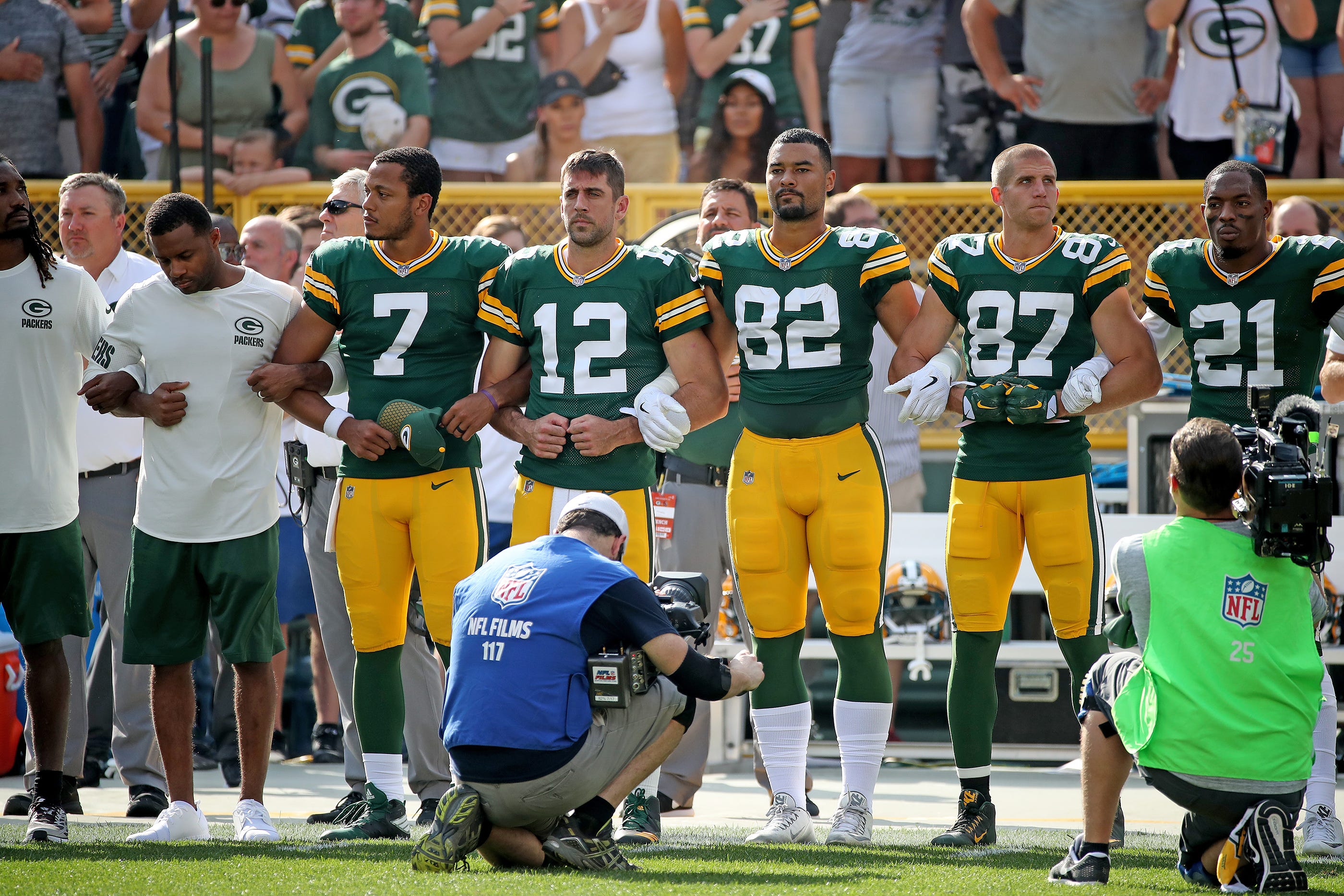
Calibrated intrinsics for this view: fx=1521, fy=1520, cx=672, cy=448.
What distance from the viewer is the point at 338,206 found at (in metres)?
5.69

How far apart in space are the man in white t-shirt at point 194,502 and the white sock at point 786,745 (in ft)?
5.15

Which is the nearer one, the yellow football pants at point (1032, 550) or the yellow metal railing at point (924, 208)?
the yellow football pants at point (1032, 550)

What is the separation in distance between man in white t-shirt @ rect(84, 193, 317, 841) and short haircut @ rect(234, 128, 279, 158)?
4132 mm

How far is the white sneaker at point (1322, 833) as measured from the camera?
4613mm

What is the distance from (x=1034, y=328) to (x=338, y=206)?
2.59 meters

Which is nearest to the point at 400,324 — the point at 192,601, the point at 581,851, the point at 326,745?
the point at 192,601

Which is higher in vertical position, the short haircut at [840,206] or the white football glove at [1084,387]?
the short haircut at [840,206]

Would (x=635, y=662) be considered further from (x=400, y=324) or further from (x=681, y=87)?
(x=681, y=87)

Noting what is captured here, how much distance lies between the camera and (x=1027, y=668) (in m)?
6.87

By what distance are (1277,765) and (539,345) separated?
8.45 feet

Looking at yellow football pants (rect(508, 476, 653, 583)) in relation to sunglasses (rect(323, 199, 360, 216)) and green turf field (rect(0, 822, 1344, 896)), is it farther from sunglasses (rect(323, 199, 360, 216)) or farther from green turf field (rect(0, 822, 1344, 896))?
sunglasses (rect(323, 199, 360, 216))

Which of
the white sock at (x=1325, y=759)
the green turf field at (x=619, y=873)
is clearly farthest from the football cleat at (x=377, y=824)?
the white sock at (x=1325, y=759)

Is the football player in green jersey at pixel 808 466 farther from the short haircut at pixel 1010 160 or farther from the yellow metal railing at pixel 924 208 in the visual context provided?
the yellow metal railing at pixel 924 208

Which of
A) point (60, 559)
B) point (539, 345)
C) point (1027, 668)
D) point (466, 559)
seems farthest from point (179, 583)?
point (1027, 668)
